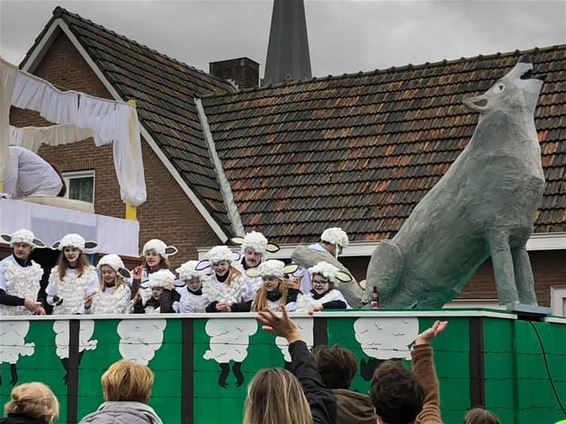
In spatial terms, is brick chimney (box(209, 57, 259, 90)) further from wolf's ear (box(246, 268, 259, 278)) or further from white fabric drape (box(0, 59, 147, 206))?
wolf's ear (box(246, 268, 259, 278))

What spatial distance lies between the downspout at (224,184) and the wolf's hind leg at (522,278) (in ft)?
28.7

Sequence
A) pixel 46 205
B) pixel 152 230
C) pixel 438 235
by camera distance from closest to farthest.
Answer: pixel 438 235, pixel 46 205, pixel 152 230

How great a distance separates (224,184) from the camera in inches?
666

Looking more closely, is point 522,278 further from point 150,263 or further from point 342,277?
point 150,263

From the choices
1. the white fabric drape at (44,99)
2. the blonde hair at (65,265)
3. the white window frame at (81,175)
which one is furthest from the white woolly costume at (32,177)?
the white window frame at (81,175)

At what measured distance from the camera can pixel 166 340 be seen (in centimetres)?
765

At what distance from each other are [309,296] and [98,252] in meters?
4.07

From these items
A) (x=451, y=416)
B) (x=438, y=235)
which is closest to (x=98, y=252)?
(x=438, y=235)

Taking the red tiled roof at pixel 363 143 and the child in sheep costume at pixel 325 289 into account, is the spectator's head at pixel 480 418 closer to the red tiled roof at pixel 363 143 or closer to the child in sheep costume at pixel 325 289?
the child in sheep costume at pixel 325 289

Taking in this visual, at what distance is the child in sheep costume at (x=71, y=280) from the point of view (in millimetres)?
9062

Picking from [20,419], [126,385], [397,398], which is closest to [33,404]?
[20,419]

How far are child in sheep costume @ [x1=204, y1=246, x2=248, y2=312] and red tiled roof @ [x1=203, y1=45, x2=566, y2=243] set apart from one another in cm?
623

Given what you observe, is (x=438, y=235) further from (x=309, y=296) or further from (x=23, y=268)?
(x=23, y=268)

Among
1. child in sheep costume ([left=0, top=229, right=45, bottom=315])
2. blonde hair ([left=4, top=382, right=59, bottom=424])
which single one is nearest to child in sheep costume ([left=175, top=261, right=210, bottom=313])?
child in sheep costume ([left=0, top=229, right=45, bottom=315])
